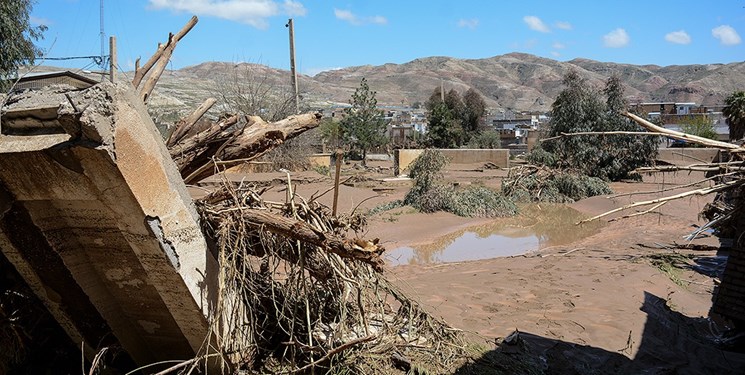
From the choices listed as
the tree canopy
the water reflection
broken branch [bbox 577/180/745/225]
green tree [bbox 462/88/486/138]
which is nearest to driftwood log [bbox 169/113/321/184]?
broken branch [bbox 577/180/745/225]

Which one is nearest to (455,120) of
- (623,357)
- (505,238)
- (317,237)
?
(505,238)

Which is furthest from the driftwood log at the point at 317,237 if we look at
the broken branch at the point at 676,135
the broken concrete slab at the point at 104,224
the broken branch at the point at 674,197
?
the broken branch at the point at 676,135

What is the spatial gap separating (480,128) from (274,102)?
86.1ft

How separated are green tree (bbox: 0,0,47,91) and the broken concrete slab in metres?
14.0

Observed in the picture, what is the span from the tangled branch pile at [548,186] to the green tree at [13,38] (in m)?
16.1

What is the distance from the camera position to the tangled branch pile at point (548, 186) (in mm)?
22781

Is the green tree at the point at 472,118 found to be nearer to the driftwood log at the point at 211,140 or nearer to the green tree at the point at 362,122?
the green tree at the point at 362,122

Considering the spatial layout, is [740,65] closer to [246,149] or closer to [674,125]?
[674,125]

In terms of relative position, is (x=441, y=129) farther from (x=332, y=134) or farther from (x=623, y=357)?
(x=623, y=357)

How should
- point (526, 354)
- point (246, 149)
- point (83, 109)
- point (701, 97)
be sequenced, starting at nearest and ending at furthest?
point (83, 109), point (246, 149), point (526, 354), point (701, 97)

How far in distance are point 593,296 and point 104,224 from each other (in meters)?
7.28

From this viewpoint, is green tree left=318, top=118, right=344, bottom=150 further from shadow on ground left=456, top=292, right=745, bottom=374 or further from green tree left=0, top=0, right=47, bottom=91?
shadow on ground left=456, top=292, right=745, bottom=374

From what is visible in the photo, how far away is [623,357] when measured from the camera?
6.82 metres

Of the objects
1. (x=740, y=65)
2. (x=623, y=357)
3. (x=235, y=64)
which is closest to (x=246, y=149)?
(x=623, y=357)
